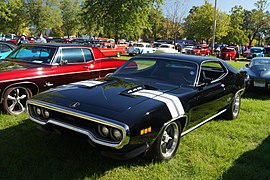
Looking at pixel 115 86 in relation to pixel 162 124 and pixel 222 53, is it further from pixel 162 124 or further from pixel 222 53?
pixel 222 53

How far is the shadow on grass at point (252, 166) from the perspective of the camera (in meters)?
3.39

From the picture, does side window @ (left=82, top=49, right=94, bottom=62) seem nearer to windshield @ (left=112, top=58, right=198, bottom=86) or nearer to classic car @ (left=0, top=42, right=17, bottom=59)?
windshield @ (left=112, top=58, right=198, bottom=86)

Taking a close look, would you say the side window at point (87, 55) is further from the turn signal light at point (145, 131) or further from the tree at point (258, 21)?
the tree at point (258, 21)

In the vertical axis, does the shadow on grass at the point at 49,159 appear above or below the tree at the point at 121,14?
below

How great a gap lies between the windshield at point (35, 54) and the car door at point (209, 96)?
337 cm

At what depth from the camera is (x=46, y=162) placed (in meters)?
3.40

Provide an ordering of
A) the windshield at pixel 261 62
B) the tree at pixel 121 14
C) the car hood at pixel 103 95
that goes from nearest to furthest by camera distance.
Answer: the car hood at pixel 103 95 < the windshield at pixel 261 62 < the tree at pixel 121 14

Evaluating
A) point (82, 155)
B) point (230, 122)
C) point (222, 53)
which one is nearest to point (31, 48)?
point (82, 155)

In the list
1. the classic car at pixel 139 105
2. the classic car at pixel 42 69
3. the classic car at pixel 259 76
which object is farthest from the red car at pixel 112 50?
the classic car at pixel 139 105

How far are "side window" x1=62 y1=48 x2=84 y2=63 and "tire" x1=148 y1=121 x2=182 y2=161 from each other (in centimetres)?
351

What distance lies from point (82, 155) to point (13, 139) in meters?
1.26

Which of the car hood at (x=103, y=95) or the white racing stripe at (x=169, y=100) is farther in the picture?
the white racing stripe at (x=169, y=100)

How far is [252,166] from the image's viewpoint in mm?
3631

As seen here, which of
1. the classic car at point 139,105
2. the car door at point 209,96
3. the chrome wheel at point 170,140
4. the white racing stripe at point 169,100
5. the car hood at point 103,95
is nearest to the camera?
the classic car at point 139,105
